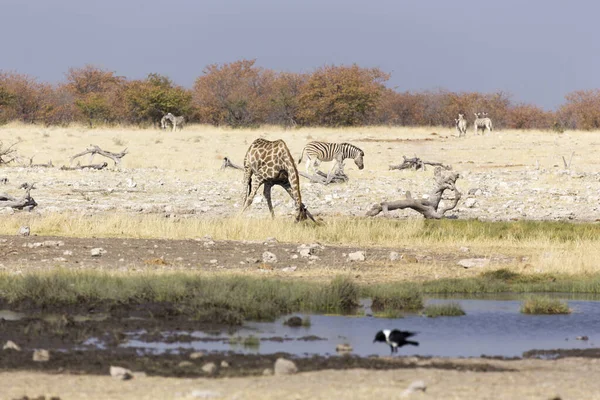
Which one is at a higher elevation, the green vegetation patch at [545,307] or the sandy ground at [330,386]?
the sandy ground at [330,386]

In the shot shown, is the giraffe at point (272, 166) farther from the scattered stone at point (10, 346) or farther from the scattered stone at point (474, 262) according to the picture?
the scattered stone at point (10, 346)

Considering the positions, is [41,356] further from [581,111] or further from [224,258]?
[581,111]

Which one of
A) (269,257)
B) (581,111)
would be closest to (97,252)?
(269,257)

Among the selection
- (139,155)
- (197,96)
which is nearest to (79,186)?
(139,155)

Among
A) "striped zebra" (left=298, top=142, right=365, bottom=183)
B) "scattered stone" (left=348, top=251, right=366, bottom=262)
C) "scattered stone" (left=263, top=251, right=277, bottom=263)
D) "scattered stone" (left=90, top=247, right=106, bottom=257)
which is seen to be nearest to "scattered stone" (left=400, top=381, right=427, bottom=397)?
"scattered stone" (left=263, top=251, right=277, bottom=263)

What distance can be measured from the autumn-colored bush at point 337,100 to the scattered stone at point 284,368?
164 ft

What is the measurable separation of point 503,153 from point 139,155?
44.6 feet

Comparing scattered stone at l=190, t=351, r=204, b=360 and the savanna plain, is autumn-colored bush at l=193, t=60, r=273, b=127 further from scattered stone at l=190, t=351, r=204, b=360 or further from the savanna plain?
scattered stone at l=190, t=351, r=204, b=360

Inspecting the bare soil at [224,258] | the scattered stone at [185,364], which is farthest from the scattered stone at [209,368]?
the bare soil at [224,258]

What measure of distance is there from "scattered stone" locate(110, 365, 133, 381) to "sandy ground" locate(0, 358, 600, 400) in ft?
0.18

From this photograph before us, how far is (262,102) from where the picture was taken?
6369 cm

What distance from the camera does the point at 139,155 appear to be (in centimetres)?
3706

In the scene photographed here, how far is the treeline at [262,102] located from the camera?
192ft

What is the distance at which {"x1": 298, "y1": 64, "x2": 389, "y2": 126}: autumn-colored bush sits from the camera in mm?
60000
